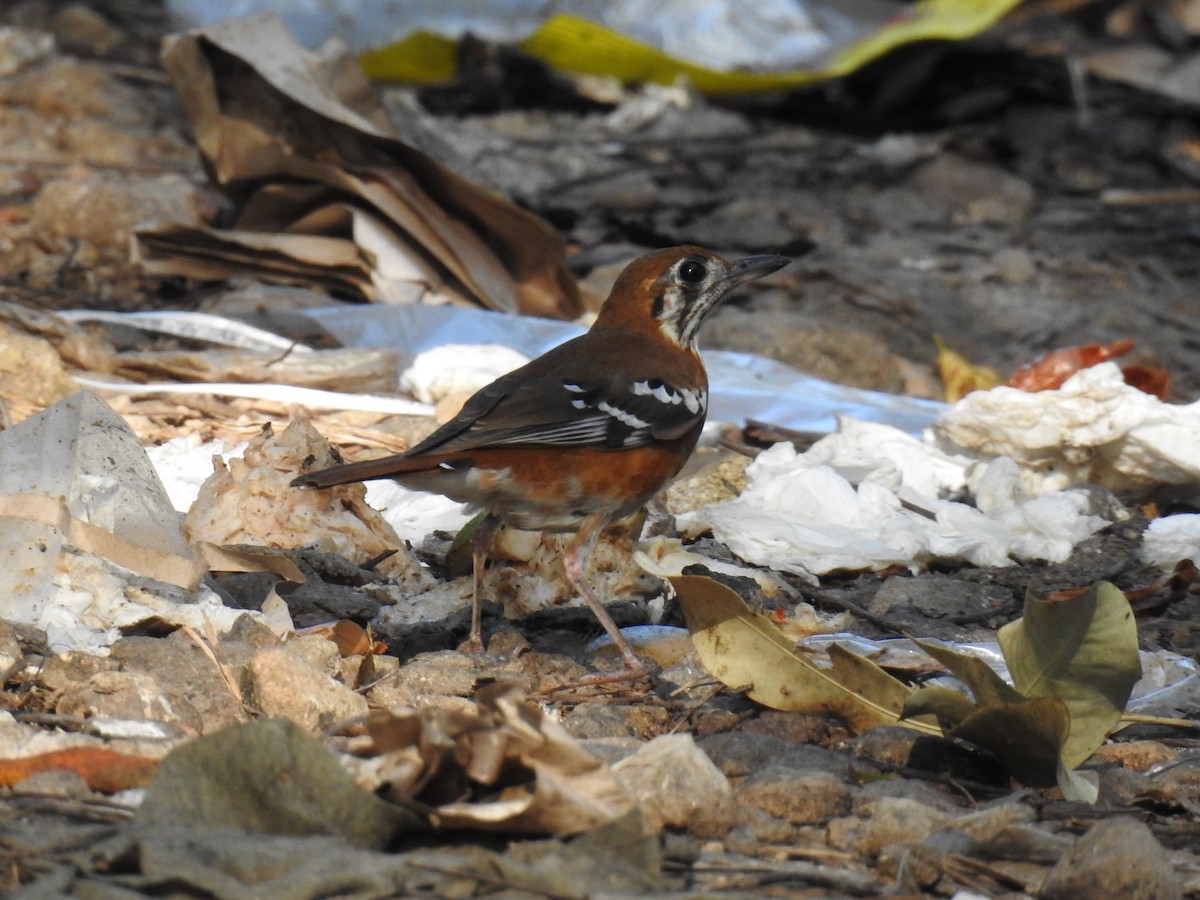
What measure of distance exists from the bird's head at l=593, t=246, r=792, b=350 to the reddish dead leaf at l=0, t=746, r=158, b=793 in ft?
7.65

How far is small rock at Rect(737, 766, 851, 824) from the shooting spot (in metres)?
2.87

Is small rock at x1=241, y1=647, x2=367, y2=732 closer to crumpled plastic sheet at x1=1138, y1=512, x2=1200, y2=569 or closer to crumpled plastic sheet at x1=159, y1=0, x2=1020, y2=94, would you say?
crumpled plastic sheet at x1=1138, y1=512, x2=1200, y2=569

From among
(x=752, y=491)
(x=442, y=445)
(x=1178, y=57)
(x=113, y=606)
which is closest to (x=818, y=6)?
(x=1178, y=57)

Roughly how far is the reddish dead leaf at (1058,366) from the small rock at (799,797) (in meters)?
3.14

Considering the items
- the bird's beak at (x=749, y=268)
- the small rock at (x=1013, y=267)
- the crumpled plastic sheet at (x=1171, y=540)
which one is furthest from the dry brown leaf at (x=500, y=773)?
the small rock at (x=1013, y=267)

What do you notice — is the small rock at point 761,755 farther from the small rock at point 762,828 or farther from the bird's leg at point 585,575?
the bird's leg at point 585,575

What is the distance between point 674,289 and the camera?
473cm

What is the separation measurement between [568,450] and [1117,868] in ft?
6.52

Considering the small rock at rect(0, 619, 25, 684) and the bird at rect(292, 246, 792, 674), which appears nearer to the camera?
the small rock at rect(0, 619, 25, 684)

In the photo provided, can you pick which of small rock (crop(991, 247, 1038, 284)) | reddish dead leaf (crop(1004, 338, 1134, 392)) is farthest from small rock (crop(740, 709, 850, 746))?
small rock (crop(991, 247, 1038, 284))

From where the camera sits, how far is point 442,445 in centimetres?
393

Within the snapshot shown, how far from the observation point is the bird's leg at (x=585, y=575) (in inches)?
149

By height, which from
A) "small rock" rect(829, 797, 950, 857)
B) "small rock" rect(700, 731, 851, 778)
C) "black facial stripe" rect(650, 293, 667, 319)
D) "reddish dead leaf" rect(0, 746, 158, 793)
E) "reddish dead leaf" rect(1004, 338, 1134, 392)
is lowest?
"reddish dead leaf" rect(1004, 338, 1134, 392)

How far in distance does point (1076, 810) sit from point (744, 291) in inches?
190
